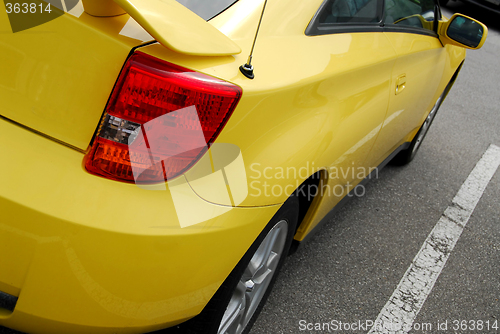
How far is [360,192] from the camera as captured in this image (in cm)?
311

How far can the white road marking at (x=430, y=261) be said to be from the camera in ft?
7.27

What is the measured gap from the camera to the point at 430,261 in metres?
2.72

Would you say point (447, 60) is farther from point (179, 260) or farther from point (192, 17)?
point (179, 260)

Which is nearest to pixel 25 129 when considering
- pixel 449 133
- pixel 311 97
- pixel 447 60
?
pixel 311 97

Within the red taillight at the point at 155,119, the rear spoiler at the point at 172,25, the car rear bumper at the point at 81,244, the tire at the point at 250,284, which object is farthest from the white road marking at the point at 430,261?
the rear spoiler at the point at 172,25

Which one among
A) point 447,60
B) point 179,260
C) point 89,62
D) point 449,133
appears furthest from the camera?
point 449,133

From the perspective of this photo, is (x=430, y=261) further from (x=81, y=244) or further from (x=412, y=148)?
(x=81, y=244)

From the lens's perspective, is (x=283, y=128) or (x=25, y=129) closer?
(x=25, y=129)

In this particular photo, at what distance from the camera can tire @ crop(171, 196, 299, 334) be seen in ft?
4.60

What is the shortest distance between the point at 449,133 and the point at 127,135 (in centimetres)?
445

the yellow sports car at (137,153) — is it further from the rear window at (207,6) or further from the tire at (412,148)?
the tire at (412,148)

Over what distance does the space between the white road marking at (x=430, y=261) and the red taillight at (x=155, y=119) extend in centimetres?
155

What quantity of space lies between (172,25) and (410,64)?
64.6 inches

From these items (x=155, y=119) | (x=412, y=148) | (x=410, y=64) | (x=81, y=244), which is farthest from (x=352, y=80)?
(x=412, y=148)
